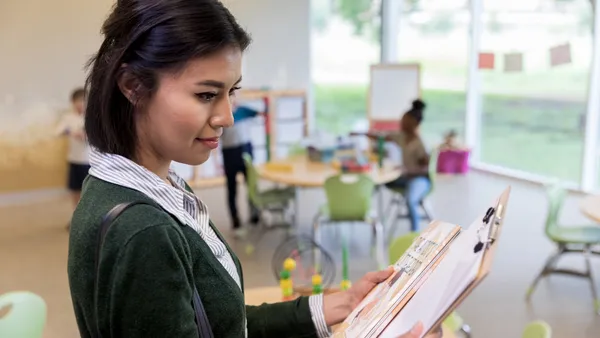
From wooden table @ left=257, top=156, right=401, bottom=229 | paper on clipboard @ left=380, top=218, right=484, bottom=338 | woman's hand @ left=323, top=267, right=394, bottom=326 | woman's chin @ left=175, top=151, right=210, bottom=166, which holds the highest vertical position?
woman's chin @ left=175, top=151, right=210, bottom=166

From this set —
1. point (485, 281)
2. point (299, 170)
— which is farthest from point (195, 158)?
point (299, 170)

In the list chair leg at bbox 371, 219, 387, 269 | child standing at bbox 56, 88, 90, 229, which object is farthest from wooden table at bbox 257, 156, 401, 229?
child standing at bbox 56, 88, 90, 229

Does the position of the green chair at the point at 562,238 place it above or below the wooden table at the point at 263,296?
below

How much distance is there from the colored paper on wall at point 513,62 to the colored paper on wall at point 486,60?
194 mm

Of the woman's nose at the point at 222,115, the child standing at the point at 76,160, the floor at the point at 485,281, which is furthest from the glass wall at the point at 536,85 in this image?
the woman's nose at the point at 222,115

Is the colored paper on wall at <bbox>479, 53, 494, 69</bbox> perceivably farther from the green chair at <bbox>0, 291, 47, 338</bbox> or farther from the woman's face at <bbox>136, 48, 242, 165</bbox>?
the woman's face at <bbox>136, 48, 242, 165</bbox>

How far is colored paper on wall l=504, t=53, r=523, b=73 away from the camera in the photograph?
22.6 ft

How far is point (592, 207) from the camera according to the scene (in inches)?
141

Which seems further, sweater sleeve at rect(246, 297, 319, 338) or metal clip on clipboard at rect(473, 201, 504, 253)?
sweater sleeve at rect(246, 297, 319, 338)

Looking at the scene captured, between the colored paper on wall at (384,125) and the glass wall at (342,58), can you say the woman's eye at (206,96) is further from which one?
the glass wall at (342,58)

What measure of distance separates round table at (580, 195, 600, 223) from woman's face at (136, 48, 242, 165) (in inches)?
120

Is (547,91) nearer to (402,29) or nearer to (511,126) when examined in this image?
(511,126)

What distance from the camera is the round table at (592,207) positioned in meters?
3.41

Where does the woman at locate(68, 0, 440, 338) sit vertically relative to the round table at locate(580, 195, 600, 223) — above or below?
above
